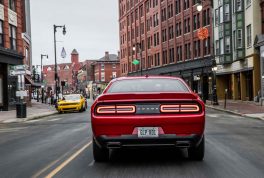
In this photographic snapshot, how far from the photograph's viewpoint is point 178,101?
7.67m

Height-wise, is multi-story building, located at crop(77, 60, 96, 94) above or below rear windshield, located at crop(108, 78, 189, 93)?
above

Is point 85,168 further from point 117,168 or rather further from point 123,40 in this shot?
point 123,40

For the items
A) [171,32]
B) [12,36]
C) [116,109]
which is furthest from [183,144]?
[171,32]

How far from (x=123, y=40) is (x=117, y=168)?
8383cm

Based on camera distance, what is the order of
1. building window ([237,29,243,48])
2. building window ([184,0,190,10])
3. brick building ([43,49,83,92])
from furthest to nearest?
brick building ([43,49,83,92]), building window ([184,0,190,10]), building window ([237,29,243,48])

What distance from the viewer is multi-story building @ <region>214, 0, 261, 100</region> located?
36.7m

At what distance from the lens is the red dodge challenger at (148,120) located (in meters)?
7.52

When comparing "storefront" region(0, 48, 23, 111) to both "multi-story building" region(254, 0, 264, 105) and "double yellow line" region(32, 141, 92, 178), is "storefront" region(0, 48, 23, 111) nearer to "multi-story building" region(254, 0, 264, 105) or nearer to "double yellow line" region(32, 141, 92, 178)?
"multi-story building" region(254, 0, 264, 105)

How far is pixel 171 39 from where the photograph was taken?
61250mm

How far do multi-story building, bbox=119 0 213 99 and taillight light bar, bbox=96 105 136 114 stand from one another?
31.7 m

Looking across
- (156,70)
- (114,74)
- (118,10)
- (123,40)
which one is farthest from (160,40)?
(114,74)

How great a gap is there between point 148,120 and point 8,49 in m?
28.8

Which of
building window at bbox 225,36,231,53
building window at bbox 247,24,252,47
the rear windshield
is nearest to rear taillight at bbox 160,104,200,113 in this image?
the rear windshield

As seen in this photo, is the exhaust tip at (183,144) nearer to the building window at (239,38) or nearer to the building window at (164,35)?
the building window at (239,38)
